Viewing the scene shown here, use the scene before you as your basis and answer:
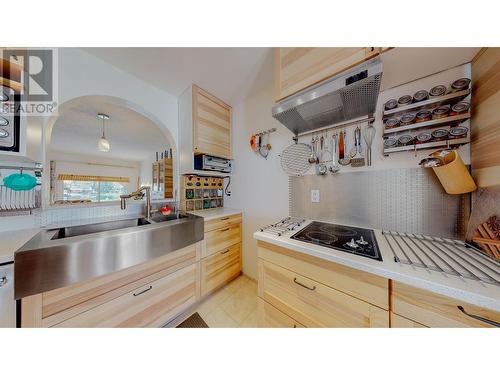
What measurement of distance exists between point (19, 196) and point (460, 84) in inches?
100

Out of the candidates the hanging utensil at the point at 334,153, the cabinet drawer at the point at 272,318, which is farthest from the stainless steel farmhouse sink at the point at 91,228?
the hanging utensil at the point at 334,153

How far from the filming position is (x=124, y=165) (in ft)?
16.5

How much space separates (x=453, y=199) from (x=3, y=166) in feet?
8.37

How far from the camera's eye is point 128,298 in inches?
36.2

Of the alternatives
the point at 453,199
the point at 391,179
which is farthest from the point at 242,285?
the point at 453,199

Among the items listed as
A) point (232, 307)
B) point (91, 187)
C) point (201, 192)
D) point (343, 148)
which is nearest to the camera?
point (343, 148)

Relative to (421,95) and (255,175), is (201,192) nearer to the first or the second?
(255,175)

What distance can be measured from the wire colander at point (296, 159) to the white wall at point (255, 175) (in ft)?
0.24

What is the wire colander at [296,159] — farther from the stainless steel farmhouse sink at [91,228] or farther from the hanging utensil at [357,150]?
the stainless steel farmhouse sink at [91,228]

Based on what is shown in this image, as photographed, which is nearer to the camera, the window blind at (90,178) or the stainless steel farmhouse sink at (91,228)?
the stainless steel farmhouse sink at (91,228)

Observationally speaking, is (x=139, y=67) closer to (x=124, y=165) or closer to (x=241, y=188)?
(x=241, y=188)

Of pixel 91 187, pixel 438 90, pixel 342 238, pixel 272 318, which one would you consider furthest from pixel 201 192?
pixel 91 187

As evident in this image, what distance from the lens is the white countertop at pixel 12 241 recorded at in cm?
63

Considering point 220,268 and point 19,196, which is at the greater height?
point 19,196
